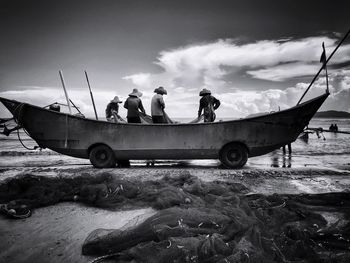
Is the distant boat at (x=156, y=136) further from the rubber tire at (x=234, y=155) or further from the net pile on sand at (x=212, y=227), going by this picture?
the net pile on sand at (x=212, y=227)

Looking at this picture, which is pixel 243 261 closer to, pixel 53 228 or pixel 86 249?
pixel 86 249

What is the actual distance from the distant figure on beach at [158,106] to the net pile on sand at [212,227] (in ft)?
13.8

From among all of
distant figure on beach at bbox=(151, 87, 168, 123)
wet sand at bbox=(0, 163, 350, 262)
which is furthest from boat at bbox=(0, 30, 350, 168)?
wet sand at bbox=(0, 163, 350, 262)

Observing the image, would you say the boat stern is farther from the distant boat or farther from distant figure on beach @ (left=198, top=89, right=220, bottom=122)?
distant figure on beach @ (left=198, top=89, right=220, bottom=122)

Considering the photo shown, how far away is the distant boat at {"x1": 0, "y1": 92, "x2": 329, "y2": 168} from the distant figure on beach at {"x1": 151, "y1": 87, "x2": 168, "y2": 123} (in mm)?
Result: 788

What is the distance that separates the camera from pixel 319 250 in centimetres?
255

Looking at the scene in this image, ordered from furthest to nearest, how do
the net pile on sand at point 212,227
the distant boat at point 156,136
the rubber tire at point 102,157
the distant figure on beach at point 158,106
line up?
1. the distant figure on beach at point 158,106
2. the rubber tire at point 102,157
3. the distant boat at point 156,136
4. the net pile on sand at point 212,227

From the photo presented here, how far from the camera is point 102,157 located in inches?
314

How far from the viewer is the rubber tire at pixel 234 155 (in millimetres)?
7574

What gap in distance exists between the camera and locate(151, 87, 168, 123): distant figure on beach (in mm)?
8281

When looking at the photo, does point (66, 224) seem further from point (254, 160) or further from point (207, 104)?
point (254, 160)

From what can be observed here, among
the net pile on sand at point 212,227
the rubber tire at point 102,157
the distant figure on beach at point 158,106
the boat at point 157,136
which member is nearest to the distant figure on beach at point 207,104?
the boat at point 157,136

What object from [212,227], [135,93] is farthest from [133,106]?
[212,227]

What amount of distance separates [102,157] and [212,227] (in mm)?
5894
